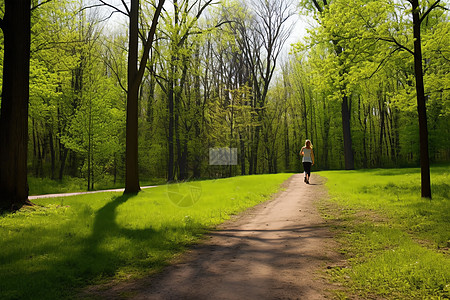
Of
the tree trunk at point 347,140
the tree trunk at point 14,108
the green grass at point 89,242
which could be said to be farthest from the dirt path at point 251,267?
the tree trunk at point 347,140

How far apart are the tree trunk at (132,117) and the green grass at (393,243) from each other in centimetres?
851

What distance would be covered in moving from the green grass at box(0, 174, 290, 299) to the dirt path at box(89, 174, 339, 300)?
540 mm

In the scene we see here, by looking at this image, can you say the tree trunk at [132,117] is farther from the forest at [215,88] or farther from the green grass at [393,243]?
the green grass at [393,243]

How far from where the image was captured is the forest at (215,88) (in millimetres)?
11883

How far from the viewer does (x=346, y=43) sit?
481 inches

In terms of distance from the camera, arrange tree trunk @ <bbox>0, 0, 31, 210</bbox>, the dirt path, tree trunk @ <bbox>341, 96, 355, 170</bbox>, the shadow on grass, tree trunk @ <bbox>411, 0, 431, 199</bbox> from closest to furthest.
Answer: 1. the dirt path
2. the shadow on grass
3. tree trunk @ <bbox>0, 0, 31, 210</bbox>
4. tree trunk @ <bbox>411, 0, 431, 199</bbox>
5. tree trunk @ <bbox>341, 96, 355, 170</bbox>

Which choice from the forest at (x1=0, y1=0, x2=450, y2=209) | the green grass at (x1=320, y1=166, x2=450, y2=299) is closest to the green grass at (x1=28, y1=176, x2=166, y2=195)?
the forest at (x1=0, y1=0, x2=450, y2=209)

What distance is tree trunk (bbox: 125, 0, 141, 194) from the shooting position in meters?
13.2

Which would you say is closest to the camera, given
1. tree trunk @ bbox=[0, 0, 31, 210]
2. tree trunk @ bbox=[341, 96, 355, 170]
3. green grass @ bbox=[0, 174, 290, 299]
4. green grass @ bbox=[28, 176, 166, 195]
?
green grass @ bbox=[0, 174, 290, 299]

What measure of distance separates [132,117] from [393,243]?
37.2 feet

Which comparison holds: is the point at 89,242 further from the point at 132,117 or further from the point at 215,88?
the point at 215,88

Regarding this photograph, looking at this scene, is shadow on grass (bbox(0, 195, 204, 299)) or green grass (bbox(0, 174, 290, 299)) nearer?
shadow on grass (bbox(0, 195, 204, 299))

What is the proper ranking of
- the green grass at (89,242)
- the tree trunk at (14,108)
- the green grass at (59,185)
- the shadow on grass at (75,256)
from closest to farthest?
the shadow on grass at (75,256)
the green grass at (89,242)
the tree trunk at (14,108)
the green grass at (59,185)

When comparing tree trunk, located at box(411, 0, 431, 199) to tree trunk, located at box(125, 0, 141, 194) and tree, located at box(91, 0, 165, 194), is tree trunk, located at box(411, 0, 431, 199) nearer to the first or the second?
tree, located at box(91, 0, 165, 194)
